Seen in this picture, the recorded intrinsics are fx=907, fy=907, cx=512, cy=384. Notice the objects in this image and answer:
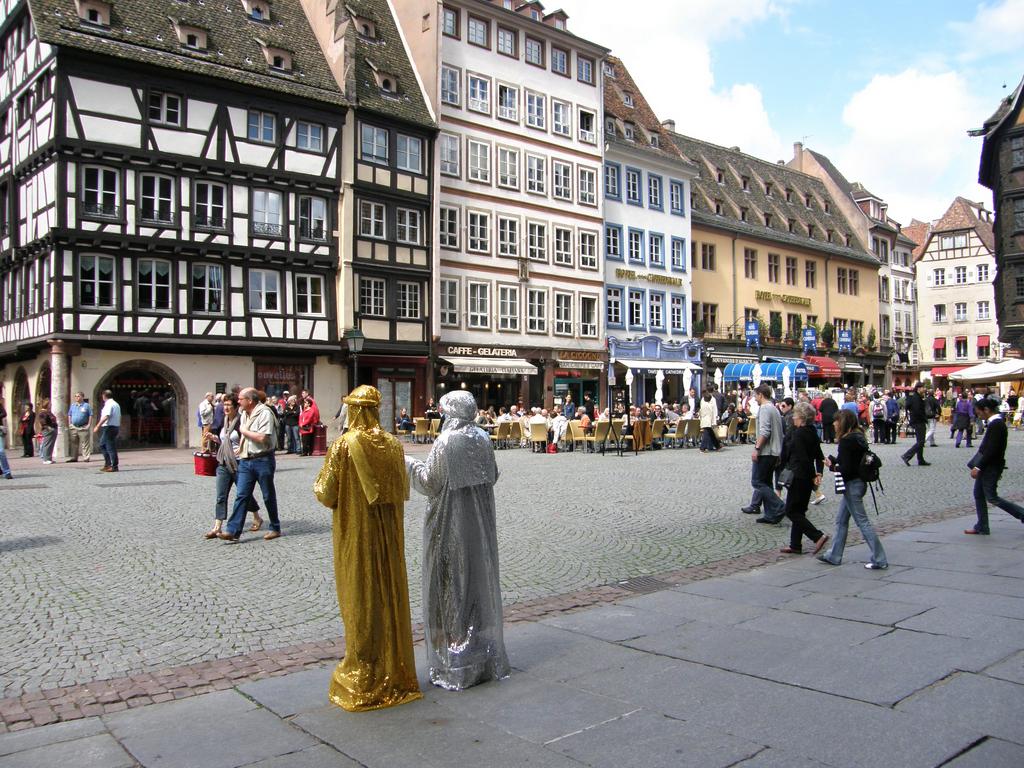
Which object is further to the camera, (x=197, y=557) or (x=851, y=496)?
(x=197, y=557)

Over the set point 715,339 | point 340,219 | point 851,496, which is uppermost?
point 340,219

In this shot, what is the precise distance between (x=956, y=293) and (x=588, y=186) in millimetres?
46905

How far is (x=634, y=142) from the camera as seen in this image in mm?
45500

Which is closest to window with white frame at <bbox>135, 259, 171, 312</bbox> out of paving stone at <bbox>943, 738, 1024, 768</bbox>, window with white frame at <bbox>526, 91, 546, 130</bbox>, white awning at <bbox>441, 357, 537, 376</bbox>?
white awning at <bbox>441, 357, 537, 376</bbox>

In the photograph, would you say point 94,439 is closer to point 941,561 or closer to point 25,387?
point 25,387

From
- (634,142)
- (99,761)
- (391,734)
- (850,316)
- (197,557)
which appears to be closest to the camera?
(99,761)

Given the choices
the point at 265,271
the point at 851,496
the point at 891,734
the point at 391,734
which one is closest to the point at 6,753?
the point at 391,734

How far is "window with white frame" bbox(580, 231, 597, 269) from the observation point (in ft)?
137

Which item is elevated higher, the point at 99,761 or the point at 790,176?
the point at 790,176

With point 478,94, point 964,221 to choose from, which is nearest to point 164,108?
point 478,94

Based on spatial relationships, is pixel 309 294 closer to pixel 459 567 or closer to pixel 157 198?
pixel 157 198

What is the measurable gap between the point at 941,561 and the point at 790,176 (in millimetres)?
56841

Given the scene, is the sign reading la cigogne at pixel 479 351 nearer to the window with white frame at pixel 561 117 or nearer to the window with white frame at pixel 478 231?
the window with white frame at pixel 478 231

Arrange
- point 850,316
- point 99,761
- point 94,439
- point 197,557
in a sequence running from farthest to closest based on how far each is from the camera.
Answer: point 850,316
point 94,439
point 197,557
point 99,761
